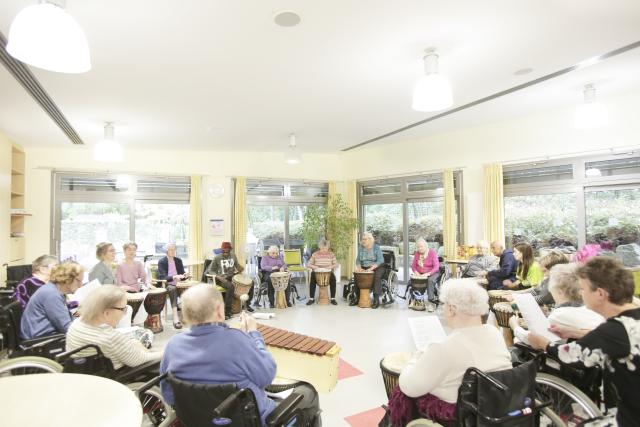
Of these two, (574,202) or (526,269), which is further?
(574,202)

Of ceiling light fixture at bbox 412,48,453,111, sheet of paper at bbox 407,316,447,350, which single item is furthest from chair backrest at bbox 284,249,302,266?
sheet of paper at bbox 407,316,447,350

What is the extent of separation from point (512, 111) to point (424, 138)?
1945 mm

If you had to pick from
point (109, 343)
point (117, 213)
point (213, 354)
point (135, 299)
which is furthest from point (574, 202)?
point (117, 213)

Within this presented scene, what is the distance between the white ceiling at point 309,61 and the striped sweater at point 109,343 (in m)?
2.27

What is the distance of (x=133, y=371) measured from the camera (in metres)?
2.26

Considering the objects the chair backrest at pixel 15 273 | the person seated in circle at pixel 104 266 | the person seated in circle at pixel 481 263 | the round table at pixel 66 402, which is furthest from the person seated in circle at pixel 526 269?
the chair backrest at pixel 15 273

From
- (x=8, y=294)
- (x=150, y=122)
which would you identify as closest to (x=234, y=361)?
(x=8, y=294)

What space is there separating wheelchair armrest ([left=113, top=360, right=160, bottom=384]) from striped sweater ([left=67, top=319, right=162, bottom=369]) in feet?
0.10

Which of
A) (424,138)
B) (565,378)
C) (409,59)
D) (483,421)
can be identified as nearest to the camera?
(483,421)

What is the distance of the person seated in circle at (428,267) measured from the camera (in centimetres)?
618

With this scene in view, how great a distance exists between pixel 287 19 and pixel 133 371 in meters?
2.72

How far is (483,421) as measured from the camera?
5.25 ft

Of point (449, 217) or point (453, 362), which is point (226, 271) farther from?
point (453, 362)

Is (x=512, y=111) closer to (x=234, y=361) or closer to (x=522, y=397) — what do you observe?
(x=522, y=397)
